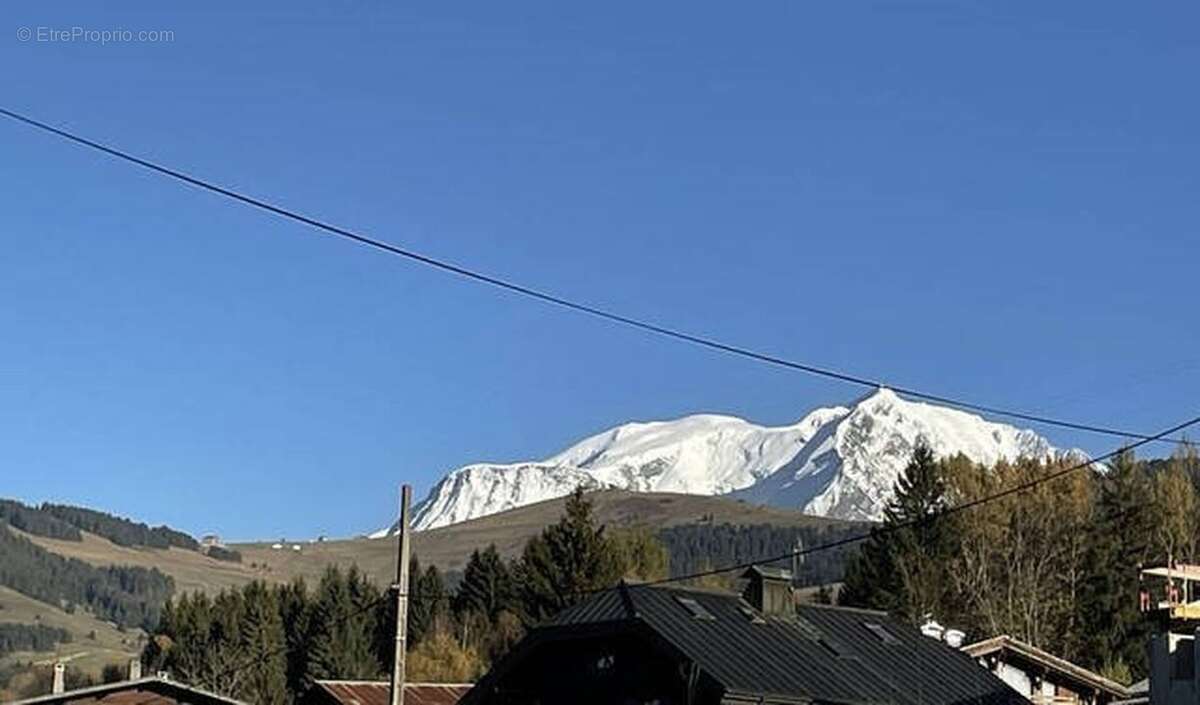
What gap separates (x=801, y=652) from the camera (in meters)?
52.8

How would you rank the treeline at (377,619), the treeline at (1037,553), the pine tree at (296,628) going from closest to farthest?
the treeline at (1037,553) < the treeline at (377,619) < the pine tree at (296,628)

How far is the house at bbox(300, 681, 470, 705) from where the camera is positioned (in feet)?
220

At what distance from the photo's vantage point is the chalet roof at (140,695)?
179 feet

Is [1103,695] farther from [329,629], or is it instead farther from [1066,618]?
[329,629]

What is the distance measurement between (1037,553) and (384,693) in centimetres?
3917

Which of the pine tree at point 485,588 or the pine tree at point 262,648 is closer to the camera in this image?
the pine tree at point 262,648

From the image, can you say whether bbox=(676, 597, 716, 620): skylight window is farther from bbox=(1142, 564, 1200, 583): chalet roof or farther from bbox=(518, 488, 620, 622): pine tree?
bbox=(518, 488, 620, 622): pine tree

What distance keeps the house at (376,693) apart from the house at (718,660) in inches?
546

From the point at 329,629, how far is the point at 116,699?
7022cm

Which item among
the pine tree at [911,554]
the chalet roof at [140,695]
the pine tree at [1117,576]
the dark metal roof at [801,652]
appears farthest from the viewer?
the pine tree at [911,554]

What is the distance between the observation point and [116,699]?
2174 inches

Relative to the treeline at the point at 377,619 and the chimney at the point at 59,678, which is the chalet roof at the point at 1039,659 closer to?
the chimney at the point at 59,678

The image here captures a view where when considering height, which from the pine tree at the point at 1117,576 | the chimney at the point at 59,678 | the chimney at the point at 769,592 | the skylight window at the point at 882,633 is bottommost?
the chimney at the point at 59,678

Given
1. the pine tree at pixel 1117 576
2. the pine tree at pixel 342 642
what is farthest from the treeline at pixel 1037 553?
the pine tree at pixel 342 642
